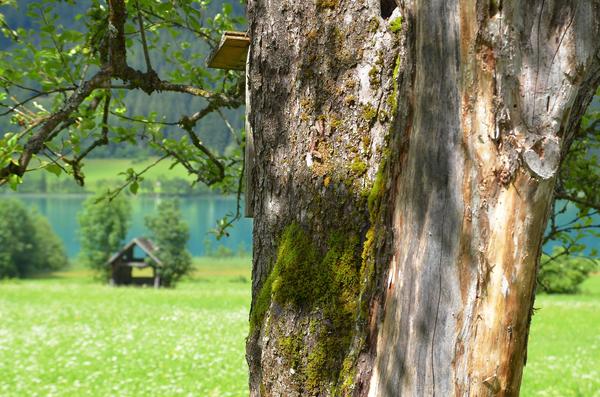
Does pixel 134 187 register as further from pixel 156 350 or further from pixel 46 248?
pixel 46 248

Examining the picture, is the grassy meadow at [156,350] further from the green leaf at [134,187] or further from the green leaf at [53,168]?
the green leaf at [53,168]

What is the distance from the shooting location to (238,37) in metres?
3.85

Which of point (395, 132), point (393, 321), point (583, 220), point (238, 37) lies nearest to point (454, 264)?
point (393, 321)

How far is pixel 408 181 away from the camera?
205cm

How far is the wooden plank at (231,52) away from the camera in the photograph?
3836 millimetres

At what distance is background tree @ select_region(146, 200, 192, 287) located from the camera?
5656cm

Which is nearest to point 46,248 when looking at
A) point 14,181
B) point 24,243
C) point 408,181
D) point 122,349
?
point 24,243

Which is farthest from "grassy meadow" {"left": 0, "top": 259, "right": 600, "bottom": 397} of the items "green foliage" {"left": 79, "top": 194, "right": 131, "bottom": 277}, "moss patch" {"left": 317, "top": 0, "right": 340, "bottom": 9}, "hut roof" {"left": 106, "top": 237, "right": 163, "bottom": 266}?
"green foliage" {"left": 79, "top": 194, "right": 131, "bottom": 277}

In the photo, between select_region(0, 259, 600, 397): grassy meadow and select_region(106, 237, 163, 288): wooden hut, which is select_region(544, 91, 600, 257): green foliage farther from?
select_region(106, 237, 163, 288): wooden hut

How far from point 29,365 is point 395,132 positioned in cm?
1323

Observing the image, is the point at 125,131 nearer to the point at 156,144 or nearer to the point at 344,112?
the point at 156,144

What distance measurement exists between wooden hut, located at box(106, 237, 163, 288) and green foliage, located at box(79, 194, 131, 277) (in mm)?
18040

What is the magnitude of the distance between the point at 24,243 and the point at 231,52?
88114mm

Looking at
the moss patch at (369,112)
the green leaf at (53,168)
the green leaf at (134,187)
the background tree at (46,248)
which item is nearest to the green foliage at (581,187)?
the green leaf at (134,187)
